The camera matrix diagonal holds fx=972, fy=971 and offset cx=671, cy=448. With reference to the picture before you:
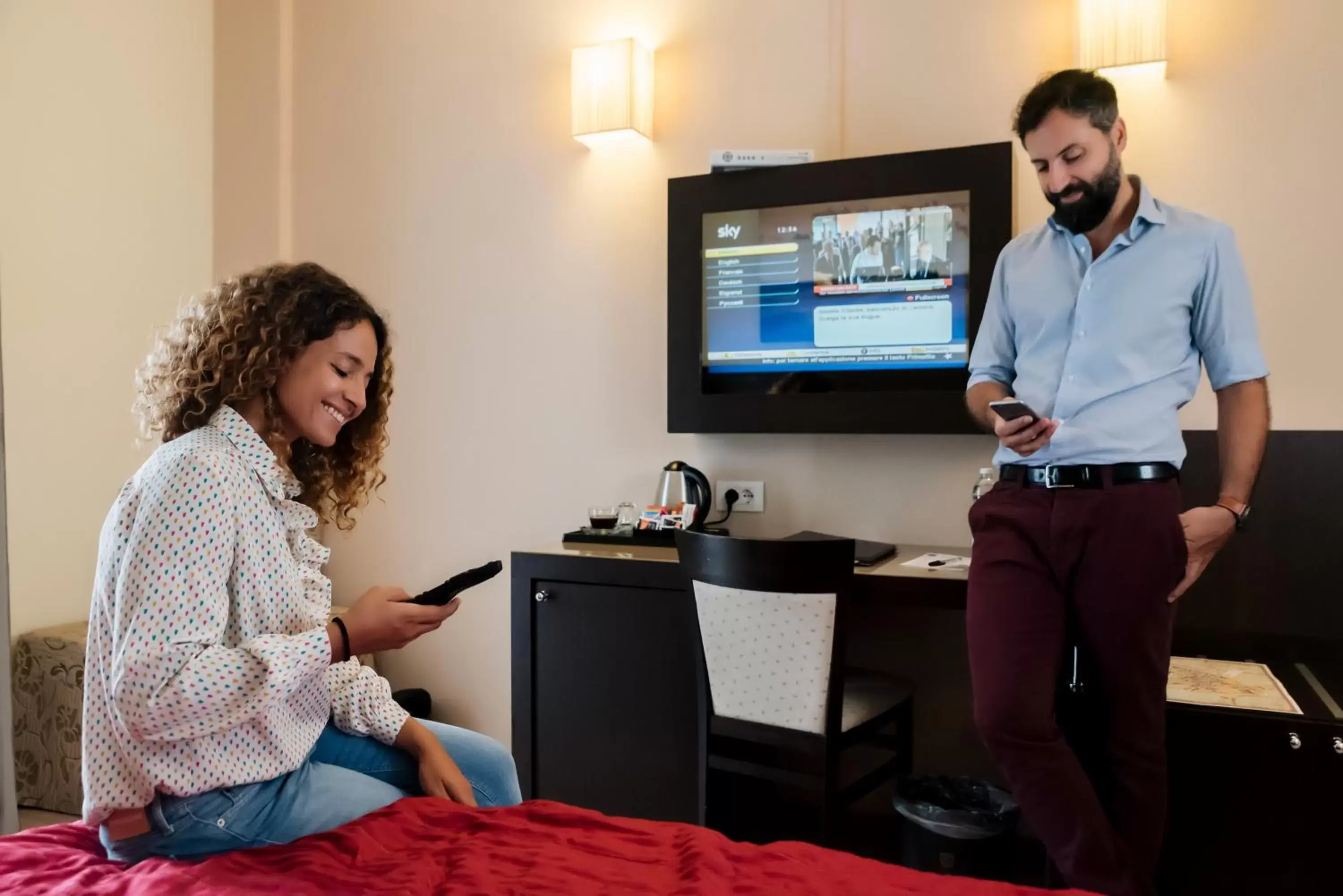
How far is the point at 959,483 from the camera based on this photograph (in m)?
2.61

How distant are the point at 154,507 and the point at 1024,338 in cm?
157

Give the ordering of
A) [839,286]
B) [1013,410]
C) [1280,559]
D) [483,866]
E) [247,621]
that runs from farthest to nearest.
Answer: [839,286], [1280,559], [1013,410], [247,621], [483,866]

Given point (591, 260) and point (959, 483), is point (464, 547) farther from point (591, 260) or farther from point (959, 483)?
point (959, 483)

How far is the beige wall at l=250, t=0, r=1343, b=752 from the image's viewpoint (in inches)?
91.4

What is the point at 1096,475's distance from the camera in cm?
175

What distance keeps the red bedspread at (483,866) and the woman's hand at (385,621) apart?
233mm

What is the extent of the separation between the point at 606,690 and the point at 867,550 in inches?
29.7

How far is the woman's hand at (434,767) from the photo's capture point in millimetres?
1541

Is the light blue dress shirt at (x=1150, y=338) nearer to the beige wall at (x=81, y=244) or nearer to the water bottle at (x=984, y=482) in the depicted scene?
the water bottle at (x=984, y=482)

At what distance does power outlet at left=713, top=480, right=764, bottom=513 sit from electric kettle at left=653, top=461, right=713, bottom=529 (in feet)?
0.07

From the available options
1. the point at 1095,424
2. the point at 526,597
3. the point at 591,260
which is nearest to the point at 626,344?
the point at 591,260

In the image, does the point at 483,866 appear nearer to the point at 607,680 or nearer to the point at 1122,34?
the point at 607,680

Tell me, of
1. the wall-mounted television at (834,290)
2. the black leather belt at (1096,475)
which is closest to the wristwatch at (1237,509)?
the black leather belt at (1096,475)

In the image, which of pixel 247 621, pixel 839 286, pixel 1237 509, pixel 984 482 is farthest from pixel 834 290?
pixel 247 621
